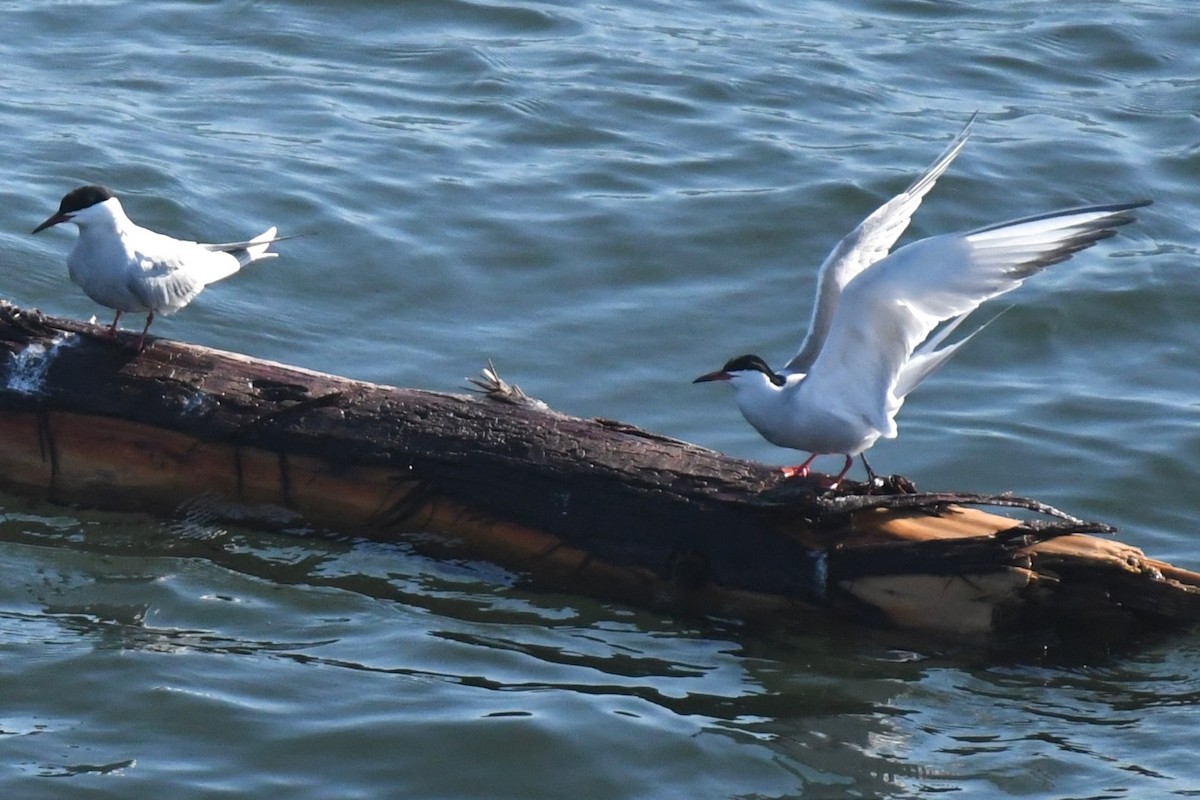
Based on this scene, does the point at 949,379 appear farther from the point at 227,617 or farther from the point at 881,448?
the point at 227,617

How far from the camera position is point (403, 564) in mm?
6758

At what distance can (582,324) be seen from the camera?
1023cm

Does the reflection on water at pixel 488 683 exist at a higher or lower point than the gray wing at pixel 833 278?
lower

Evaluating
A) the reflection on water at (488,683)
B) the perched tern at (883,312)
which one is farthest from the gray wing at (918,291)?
the reflection on water at (488,683)

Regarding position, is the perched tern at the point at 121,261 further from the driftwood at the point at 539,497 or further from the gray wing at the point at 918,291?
the gray wing at the point at 918,291

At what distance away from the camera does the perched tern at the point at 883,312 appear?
6.16m

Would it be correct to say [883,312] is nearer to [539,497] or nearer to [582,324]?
[539,497]

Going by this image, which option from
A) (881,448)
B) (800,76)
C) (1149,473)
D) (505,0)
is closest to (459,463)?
(881,448)

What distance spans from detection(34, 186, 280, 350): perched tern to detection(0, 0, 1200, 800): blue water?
1.12 meters

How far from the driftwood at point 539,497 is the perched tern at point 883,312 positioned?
0.35 metres

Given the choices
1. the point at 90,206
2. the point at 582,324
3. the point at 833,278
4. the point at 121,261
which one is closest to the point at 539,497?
the point at 833,278

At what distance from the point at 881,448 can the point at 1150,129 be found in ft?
20.5

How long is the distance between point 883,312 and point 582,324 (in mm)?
4061

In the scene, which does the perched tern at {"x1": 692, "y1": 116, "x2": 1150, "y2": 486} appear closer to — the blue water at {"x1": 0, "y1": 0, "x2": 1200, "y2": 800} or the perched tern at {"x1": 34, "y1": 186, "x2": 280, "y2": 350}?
the blue water at {"x1": 0, "y1": 0, "x2": 1200, "y2": 800}
